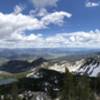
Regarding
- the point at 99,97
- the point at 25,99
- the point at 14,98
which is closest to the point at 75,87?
the point at 14,98

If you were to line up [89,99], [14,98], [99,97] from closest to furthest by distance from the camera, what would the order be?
[89,99] < [14,98] < [99,97]

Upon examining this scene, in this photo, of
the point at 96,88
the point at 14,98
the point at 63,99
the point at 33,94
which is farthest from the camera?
the point at 33,94

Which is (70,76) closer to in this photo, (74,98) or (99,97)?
(74,98)

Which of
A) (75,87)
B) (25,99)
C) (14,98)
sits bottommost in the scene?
(25,99)

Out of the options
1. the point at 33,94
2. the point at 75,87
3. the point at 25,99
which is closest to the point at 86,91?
the point at 75,87

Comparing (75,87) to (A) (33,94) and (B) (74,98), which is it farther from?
(A) (33,94)

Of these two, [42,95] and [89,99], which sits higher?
[89,99]

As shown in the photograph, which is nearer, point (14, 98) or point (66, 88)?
point (66, 88)

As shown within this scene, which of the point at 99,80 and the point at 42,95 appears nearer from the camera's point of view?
the point at 99,80

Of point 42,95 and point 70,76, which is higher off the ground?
point 70,76
